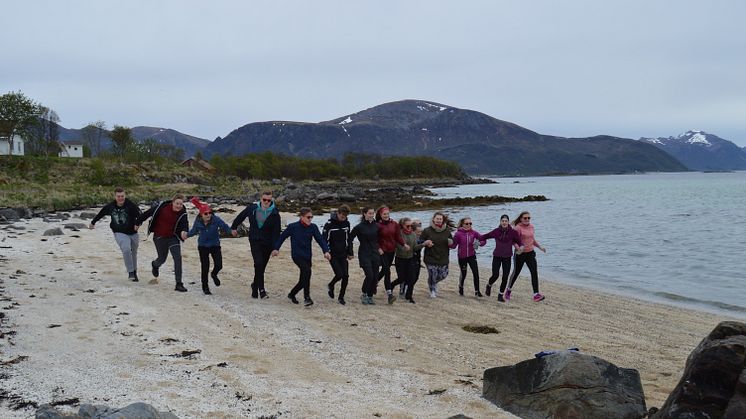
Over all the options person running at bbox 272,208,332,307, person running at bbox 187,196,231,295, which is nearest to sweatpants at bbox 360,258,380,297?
person running at bbox 272,208,332,307

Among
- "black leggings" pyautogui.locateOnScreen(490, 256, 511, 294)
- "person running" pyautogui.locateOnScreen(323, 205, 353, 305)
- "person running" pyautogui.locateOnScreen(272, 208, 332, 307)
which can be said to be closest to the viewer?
"person running" pyautogui.locateOnScreen(272, 208, 332, 307)

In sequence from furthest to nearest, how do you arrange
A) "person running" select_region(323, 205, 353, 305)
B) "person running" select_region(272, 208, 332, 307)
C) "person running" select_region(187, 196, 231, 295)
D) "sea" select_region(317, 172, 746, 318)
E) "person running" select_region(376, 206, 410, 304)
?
"sea" select_region(317, 172, 746, 318) < "person running" select_region(376, 206, 410, 304) < "person running" select_region(187, 196, 231, 295) < "person running" select_region(323, 205, 353, 305) < "person running" select_region(272, 208, 332, 307)

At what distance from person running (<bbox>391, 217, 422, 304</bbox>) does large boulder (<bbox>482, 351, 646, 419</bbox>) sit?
18.9ft

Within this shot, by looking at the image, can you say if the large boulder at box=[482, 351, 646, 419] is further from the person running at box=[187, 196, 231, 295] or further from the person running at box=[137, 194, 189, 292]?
the person running at box=[137, 194, 189, 292]

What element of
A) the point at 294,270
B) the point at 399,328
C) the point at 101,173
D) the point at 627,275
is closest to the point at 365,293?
the point at 399,328

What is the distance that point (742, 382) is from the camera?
4.27m

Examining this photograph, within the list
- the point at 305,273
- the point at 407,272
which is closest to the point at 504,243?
the point at 407,272

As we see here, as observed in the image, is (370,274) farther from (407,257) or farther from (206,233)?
(206,233)

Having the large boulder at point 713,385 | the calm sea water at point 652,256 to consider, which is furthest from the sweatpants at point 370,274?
the calm sea water at point 652,256

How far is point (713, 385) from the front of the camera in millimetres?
4426

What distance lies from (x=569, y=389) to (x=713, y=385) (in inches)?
57.4

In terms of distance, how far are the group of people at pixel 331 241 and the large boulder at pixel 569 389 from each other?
17.2ft

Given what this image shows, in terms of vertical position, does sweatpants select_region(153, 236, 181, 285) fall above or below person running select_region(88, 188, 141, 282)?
below

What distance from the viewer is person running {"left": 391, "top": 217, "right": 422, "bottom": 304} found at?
38.8ft
